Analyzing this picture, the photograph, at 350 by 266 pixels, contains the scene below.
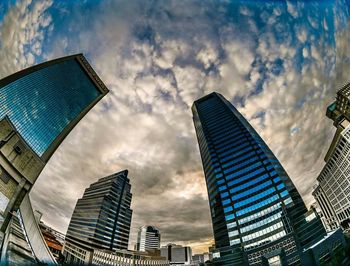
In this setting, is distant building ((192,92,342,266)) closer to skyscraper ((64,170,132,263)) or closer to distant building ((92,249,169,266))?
distant building ((92,249,169,266))

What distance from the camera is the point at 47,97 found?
81625 millimetres

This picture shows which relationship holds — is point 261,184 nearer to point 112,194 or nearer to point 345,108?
point 345,108

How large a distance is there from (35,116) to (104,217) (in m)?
89.0

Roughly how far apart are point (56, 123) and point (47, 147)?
1660 cm

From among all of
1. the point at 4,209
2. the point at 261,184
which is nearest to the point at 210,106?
the point at 261,184

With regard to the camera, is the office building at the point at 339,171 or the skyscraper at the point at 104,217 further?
the skyscraper at the point at 104,217

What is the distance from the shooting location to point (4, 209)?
35.0 m

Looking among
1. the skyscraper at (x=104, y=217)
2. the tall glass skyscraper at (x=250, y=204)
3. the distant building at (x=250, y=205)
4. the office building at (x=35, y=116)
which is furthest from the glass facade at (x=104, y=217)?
the distant building at (x=250, y=205)

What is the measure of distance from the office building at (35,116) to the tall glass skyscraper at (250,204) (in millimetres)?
70625

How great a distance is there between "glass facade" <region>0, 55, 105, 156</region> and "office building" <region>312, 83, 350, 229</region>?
395ft

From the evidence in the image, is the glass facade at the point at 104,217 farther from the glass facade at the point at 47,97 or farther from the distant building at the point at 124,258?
the glass facade at the point at 47,97

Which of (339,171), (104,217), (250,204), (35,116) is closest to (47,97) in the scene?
(35,116)

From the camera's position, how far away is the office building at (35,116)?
38406mm

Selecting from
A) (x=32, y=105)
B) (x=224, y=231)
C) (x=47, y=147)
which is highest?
(x=32, y=105)
